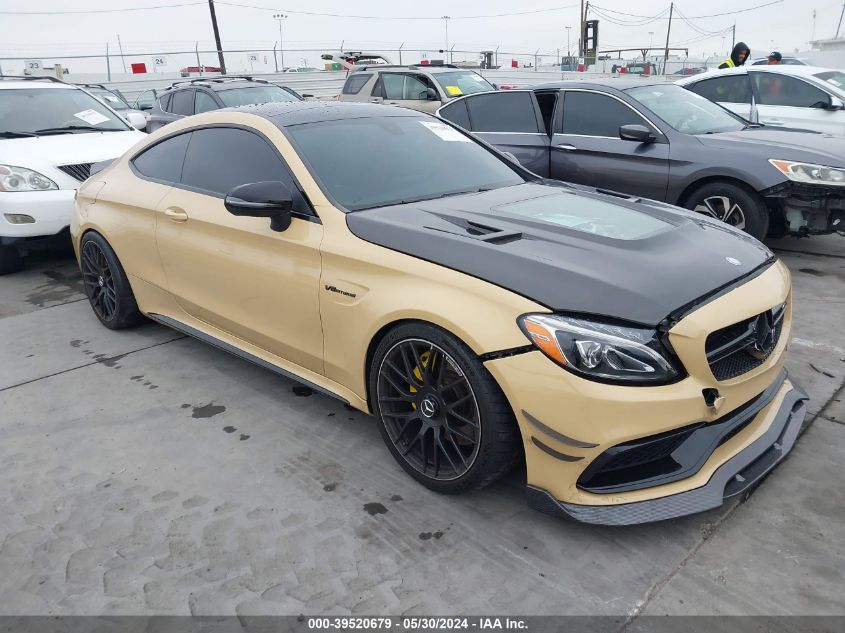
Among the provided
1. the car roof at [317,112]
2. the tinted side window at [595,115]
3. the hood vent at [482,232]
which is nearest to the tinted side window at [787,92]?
the tinted side window at [595,115]

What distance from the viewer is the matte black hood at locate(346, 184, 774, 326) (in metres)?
2.31

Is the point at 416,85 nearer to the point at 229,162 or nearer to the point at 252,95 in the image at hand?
the point at 252,95

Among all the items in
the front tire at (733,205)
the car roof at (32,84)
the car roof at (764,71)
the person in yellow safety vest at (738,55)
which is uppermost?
the person in yellow safety vest at (738,55)

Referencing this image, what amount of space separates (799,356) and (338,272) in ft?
9.08

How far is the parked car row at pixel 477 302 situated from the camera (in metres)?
2.24

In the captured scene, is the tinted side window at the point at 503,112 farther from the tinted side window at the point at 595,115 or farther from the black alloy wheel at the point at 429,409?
the black alloy wheel at the point at 429,409

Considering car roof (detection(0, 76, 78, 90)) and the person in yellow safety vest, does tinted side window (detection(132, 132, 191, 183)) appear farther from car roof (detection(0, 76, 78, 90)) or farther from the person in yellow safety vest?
the person in yellow safety vest

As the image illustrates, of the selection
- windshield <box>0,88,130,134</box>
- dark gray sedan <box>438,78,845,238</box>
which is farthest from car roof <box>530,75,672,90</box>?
windshield <box>0,88,130,134</box>

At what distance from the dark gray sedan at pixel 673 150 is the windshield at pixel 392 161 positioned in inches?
99.2

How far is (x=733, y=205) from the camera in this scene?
17.8 feet

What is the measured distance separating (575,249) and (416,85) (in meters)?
9.70

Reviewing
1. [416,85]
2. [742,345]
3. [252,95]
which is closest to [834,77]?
[416,85]

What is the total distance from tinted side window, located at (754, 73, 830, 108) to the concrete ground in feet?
19.7

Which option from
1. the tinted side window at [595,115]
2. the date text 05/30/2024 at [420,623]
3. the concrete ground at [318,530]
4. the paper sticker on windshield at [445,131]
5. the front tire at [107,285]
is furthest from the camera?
the tinted side window at [595,115]
